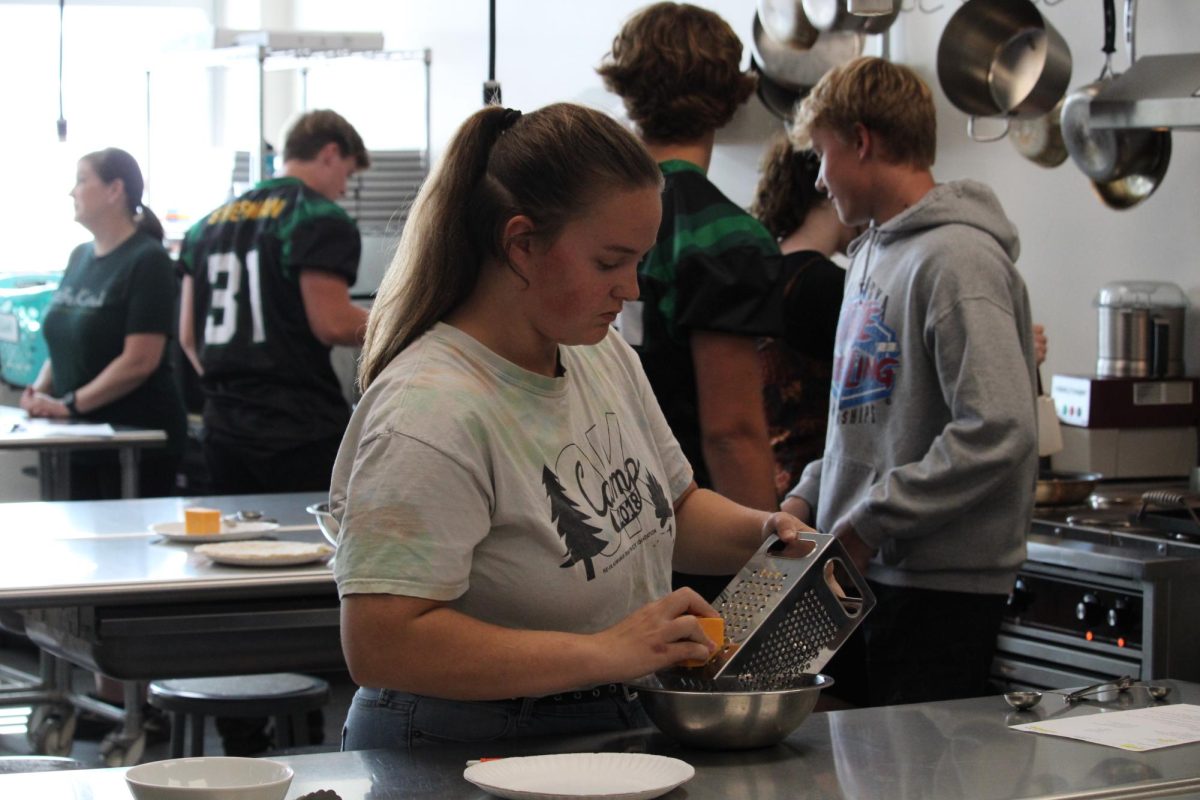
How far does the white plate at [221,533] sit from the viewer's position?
2654 millimetres

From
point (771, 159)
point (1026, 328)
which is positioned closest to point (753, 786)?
point (1026, 328)

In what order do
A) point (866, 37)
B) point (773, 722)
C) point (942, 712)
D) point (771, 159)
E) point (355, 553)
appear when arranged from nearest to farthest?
point (355, 553) → point (773, 722) → point (942, 712) → point (771, 159) → point (866, 37)

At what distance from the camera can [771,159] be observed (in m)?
3.00

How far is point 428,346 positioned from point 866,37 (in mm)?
2861

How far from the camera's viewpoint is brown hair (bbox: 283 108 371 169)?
3.74m

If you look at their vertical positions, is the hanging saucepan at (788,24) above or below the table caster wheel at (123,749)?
above

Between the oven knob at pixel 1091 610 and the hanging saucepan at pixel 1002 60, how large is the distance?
112 centimetres

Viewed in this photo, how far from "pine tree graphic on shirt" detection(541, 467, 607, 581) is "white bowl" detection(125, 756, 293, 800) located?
322 mm

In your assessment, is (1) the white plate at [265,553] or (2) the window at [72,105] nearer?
(1) the white plate at [265,553]

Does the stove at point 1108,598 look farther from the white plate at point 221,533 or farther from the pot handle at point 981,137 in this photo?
the white plate at point 221,533

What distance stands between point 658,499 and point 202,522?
4.43ft

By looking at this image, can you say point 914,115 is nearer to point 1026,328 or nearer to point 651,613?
point 1026,328

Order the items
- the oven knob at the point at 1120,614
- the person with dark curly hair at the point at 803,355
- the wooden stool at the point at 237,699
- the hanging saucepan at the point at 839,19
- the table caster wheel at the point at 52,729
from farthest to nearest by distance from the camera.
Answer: the table caster wheel at the point at 52,729
the hanging saucepan at the point at 839,19
the wooden stool at the point at 237,699
the person with dark curly hair at the point at 803,355
the oven knob at the point at 1120,614

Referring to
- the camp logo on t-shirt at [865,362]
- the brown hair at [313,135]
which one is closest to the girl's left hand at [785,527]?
the camp logo on t-shirt at [865,362]
